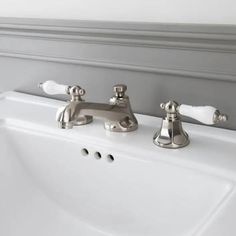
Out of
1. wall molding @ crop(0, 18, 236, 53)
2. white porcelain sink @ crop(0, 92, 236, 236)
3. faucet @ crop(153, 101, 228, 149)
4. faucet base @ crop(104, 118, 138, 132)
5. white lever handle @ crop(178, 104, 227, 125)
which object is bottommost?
white porcelain sink @ crop(0, 92, 236, 236)

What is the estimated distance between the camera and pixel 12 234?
0.64m

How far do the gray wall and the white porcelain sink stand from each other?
0.20ft

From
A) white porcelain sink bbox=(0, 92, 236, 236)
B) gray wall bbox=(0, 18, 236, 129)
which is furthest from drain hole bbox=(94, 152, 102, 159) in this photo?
gray wall bbox=(0, 18, 236, 129)

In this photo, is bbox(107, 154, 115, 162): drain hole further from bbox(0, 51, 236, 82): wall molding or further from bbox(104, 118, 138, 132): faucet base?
bbox(0, 51, 236, 82): wall molding

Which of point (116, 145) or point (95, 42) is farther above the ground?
point (95, 42)

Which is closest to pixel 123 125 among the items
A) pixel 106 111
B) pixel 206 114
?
pixel 106 111

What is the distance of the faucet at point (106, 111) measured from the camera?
0.64 metres

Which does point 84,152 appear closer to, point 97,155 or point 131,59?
point 97,155

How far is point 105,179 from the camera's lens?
657 mm

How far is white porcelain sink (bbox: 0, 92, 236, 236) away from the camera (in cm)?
57

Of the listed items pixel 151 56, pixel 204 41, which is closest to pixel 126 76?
pixel 151 56

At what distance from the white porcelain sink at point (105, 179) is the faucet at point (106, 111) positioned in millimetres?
18

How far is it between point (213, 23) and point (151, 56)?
0.40ft

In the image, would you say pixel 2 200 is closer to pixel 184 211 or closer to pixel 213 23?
pixel 184 211
